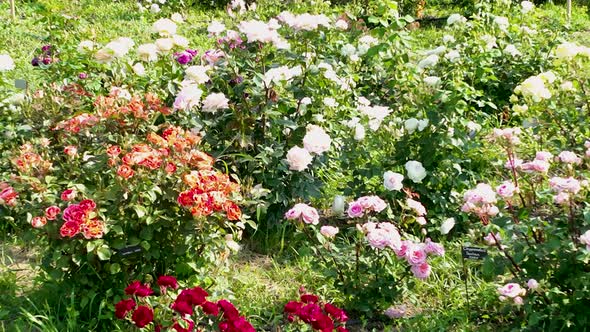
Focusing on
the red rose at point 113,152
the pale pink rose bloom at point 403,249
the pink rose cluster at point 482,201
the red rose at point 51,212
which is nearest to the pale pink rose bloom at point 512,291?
the pink rose cluster at point 482,201

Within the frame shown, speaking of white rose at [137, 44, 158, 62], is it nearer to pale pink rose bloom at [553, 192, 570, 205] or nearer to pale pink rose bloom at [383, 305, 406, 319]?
pale pink rose bloom at [383, 305, 406, 319]

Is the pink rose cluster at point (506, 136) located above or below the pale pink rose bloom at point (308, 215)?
above

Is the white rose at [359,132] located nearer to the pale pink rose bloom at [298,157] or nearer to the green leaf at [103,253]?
the pale pink rose bloom at [298,157]

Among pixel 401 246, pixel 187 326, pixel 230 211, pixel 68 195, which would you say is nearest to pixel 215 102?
pixel 230 211

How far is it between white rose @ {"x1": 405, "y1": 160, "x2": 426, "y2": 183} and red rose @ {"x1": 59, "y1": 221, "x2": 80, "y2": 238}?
5.29 ft

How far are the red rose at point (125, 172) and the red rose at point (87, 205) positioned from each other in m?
0.15

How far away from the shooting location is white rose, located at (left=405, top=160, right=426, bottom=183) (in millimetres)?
3699

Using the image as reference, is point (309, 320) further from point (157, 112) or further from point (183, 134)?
point (157, 112)

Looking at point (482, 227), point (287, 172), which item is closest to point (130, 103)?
point (287, 172)

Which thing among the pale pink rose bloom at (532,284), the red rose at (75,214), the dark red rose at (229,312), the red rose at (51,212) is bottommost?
the pale pink rose bloom at (532,284)

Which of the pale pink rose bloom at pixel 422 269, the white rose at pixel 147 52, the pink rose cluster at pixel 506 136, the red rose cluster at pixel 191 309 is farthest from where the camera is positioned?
the white rose at pixel 147 52

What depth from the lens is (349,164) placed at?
13.3 feet

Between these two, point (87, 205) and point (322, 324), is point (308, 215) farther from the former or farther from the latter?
point (87, 205)

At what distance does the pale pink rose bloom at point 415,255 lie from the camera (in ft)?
9.92
